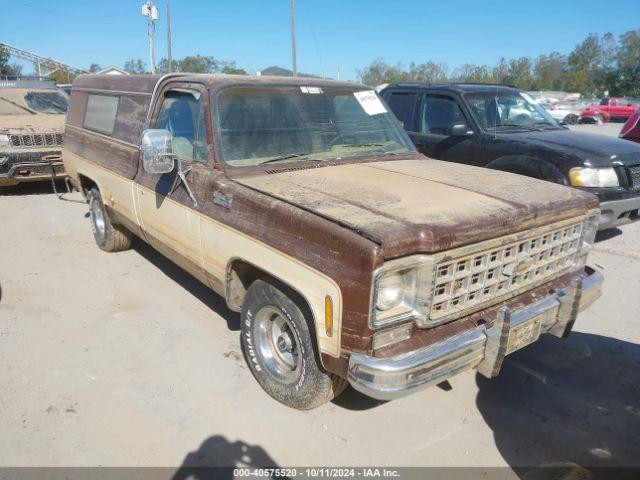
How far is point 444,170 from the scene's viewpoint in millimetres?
3709

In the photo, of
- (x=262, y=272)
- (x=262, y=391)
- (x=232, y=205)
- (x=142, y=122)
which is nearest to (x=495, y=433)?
(x=262, y=391)

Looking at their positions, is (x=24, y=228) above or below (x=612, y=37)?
below

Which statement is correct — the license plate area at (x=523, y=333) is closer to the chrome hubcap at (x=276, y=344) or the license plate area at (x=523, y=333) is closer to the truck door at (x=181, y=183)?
the chrome hubcap at (x=276, y=344)

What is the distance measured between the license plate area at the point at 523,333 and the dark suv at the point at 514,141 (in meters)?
3.11

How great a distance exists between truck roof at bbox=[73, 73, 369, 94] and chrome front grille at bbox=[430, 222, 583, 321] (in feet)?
7.04

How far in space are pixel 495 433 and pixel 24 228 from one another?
660 cm

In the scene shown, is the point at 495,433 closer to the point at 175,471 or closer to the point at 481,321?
the point at 481,321

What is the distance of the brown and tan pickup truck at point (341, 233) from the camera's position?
7.76ft

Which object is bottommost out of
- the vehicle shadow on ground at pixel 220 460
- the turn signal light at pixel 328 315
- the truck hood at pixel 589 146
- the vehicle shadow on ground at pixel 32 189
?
the vehicle shadow on ground at pixel 220 460

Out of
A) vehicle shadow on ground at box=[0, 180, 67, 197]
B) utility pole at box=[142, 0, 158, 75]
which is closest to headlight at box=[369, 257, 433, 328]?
vehicle shadow on ground at box=[0, 180, 67, 197]

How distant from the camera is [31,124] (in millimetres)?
8750

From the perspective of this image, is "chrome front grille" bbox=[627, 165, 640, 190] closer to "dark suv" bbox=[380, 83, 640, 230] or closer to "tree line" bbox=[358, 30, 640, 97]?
"dark suv" bbox=[380, 83, 640, 230]

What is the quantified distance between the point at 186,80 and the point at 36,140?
19.8 feet

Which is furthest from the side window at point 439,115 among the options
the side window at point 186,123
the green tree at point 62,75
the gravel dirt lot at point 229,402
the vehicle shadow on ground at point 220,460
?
the green tree at point 62,75
